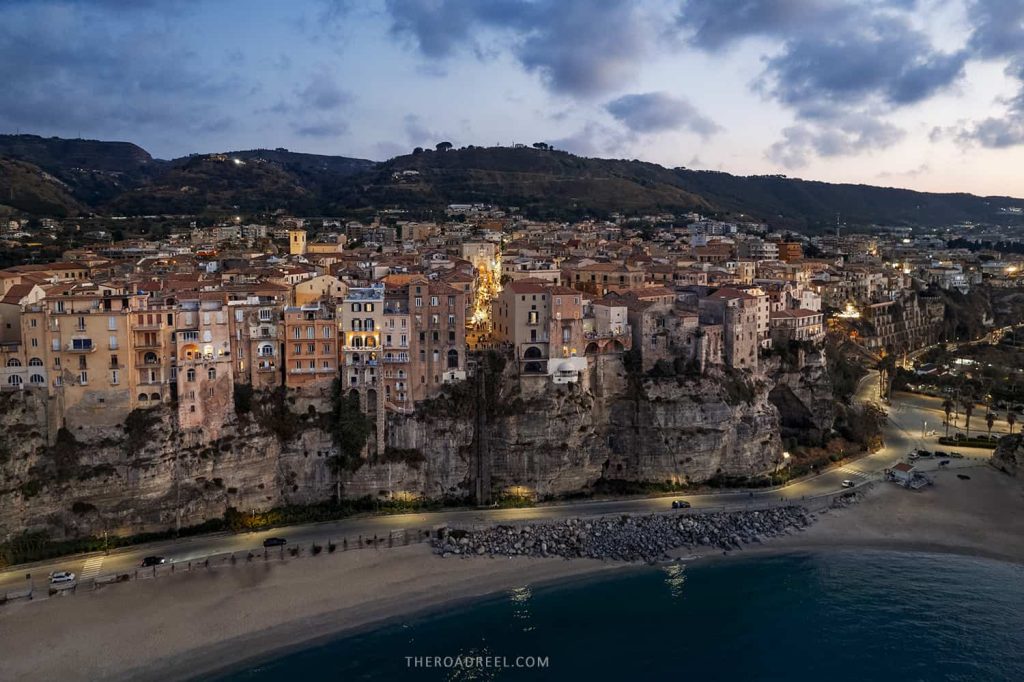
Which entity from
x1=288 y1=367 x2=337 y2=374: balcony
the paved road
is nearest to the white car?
the paved road

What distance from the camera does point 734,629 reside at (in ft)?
112

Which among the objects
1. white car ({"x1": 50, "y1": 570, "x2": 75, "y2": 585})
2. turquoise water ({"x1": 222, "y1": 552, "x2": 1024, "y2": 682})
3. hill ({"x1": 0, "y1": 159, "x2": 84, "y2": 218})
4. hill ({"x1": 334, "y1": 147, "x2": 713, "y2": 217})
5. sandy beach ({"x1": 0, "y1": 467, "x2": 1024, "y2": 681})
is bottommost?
→ turquoise water ({"x1": 222, "y1": 552, "x2": 1024, "y2": 682})

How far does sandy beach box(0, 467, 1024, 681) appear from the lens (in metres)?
28.8

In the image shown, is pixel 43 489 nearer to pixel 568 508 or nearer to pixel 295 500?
pixel 295 500

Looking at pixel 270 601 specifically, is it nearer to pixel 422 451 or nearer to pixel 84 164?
pixel 422 451

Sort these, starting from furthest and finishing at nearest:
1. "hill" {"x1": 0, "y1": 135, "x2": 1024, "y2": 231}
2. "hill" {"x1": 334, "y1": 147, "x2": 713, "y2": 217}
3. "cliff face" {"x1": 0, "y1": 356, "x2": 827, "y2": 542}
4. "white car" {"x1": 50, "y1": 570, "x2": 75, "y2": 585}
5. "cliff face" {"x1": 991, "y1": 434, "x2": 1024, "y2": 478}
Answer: "hill" {"x1": 334, "y1": 147, "x2": 713, "y2": 217} < "hill" {"x1": 0, "y1": 135, "x2": 1024, "y2": 231} < "cliff face" {"x1": 991, "y1": 434, "x2": 1024, "y2": 478} < "cliff face" {"x1": 0, "y1": 356, "x2": 827, "y2": 542} < "white car" {"x1": 50, "y1": 570, "x2": 75, "y2": 585}

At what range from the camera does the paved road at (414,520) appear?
1345 inches

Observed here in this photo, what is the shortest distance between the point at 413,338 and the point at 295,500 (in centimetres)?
1087

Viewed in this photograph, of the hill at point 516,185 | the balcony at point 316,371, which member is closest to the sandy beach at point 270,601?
the balcony at point 316,371

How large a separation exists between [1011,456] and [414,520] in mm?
39655

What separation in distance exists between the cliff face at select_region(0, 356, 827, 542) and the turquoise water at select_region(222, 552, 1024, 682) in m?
9.13

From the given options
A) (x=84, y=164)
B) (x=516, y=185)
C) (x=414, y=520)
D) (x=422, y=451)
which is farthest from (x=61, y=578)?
(x=84, y=164)

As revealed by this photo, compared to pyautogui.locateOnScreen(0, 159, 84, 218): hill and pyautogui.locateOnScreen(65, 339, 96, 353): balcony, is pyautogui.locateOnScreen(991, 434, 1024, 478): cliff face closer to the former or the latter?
pyautogui.locateOnScreen(65, 339, 96, 353): balcony

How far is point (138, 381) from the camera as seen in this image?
3788 cm
